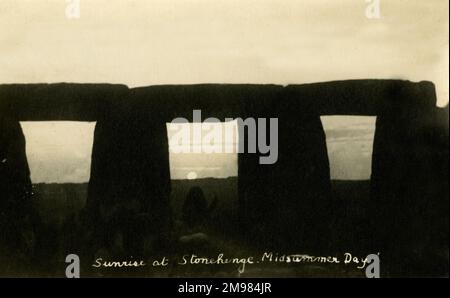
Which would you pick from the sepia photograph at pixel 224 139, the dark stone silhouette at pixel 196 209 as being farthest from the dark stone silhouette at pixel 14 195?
the dark stone silhouette at pixel 196 209

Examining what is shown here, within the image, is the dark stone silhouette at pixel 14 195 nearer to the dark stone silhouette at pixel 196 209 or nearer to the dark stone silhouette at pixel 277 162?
the dark stone silhouette at pixel 277 162

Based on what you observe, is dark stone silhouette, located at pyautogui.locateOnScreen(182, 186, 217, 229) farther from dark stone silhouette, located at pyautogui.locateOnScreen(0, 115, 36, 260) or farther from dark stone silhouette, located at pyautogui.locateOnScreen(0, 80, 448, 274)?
dark stone silhouette, located at pyautogui.locateOnScreen(0, 115, 36, 260)

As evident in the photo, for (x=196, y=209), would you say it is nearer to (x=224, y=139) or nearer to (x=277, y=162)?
(x=224, y=139)

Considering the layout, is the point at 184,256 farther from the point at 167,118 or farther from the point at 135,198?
the point at 167,118

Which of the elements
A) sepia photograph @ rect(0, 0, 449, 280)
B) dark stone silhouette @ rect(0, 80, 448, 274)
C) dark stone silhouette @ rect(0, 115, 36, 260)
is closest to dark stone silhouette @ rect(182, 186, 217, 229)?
sepia photograph @ rect(0, 0, 449, 280)

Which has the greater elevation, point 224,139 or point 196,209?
point 224,139

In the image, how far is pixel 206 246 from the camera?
10.1ft

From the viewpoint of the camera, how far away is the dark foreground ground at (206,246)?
305cm

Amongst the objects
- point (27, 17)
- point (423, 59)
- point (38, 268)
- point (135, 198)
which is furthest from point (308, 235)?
point (27, 17)

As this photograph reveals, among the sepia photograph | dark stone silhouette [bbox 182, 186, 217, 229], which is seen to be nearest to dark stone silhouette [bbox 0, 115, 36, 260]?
the sepia photograph

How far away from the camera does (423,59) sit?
305 cm

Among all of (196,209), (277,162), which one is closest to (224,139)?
(277,162)

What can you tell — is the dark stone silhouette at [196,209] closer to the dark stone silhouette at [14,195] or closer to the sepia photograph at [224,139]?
the sepia photograph at [224,139]

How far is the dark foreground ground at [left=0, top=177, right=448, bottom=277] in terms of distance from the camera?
305 centimetres
